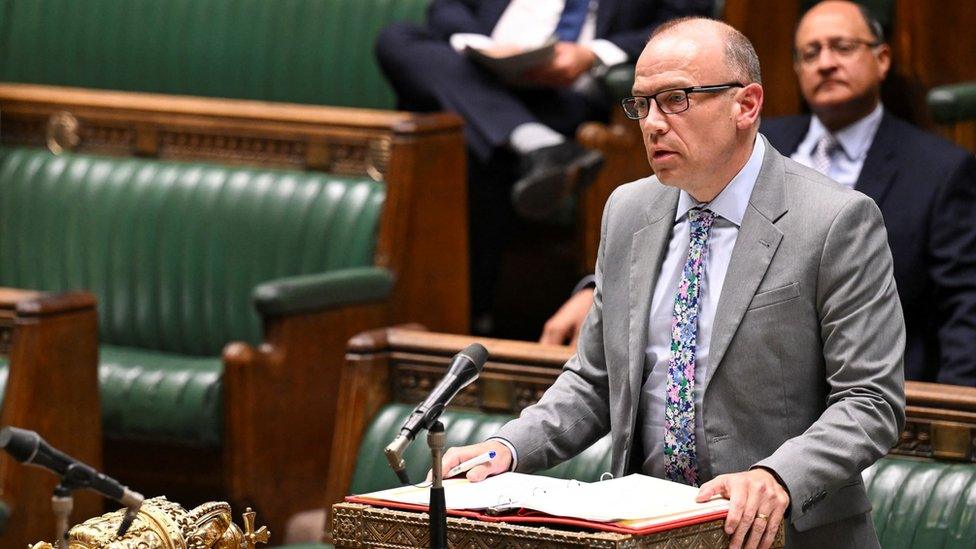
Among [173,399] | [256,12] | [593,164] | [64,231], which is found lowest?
[173,399]

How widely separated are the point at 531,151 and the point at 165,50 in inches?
46.1

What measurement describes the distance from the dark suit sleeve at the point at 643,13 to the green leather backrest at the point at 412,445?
112cm

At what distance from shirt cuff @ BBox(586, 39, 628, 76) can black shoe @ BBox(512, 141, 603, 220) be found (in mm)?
250

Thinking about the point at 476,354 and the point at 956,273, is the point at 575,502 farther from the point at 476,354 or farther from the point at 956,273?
the point at 956,273

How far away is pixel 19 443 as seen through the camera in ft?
4.03

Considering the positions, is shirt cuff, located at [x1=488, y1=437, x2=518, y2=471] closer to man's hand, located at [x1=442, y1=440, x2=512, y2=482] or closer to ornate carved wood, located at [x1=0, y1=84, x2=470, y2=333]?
man's hand, located at [x1=442, y1=440, x2=512, y2=482]

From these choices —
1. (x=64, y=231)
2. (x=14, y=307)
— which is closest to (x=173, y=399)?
(x=14, y=307)

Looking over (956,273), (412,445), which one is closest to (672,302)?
(412,445)

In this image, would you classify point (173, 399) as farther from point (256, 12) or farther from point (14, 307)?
point (256, 12)

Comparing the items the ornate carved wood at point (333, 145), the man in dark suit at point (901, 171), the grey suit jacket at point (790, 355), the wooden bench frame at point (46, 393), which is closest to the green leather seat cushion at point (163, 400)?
the wooden bench frame at point (46, 393)

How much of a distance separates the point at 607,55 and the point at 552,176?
1.17ft

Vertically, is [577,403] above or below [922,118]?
below

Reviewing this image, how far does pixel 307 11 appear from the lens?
3.79 metres

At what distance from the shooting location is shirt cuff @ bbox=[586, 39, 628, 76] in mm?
3281
